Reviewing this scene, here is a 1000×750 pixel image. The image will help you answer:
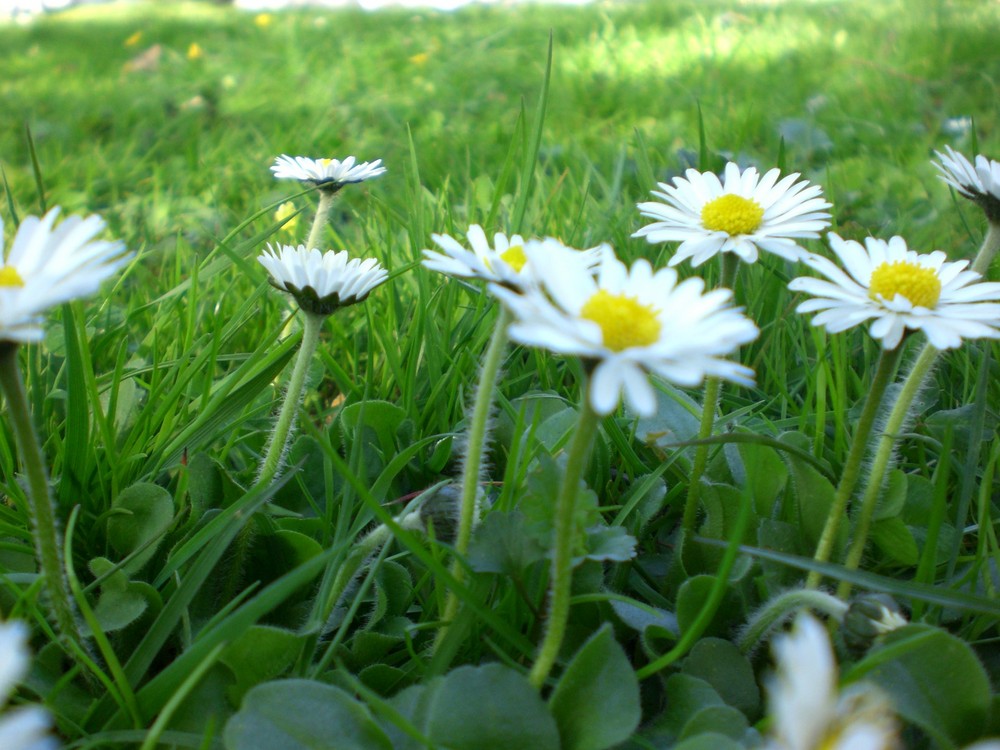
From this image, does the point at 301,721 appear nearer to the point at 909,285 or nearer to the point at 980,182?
the point at 909,285

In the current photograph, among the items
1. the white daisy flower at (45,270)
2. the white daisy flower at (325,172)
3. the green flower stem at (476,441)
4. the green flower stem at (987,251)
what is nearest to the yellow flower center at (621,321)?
the green flower stem at (476,441)

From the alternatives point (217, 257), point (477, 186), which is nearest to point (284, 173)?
point (217, 257)

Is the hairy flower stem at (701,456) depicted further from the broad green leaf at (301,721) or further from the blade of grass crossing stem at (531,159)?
the blade of grass crossing stem at (531,159)

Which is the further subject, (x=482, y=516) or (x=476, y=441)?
(x=482, y=516)

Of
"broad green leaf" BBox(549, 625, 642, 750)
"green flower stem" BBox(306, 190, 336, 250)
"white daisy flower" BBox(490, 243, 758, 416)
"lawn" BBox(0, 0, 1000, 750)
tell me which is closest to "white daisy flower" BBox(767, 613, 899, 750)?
"lawn" BBox(0, 0, 1000, 750)

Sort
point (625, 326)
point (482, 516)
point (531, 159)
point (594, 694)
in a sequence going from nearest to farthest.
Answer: point (625, 326) → point (594, 694) → point (482, 516) → point (531, 159)

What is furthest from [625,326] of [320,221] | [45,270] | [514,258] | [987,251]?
[320,221]
